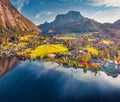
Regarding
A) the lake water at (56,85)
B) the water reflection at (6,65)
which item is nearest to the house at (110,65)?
the lake water at (56,85)

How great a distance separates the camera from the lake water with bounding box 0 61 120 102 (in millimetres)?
98750

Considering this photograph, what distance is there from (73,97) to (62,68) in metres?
65.0

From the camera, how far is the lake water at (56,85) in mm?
98750

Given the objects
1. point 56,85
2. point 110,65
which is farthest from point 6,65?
point 110,65

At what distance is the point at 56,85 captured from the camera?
11962 cm

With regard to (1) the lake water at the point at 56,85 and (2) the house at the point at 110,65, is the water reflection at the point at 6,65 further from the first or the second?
(2) the house at the point at 110,65

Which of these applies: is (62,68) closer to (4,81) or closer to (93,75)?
(93,75)

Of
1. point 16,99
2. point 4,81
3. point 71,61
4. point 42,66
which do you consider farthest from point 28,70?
point 16,99

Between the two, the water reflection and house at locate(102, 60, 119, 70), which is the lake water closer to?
the water reflection

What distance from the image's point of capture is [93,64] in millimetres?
172625

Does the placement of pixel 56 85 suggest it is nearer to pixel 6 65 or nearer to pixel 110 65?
pixel 6 65

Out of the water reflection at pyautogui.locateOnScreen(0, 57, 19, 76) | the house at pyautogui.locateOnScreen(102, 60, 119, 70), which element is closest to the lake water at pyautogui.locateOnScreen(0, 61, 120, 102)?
the water reflection at pyautogui.locateOnScreen(0, 57, 19, 76)

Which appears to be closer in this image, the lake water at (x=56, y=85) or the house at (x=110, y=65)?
the lake water at (x=56, y=85)

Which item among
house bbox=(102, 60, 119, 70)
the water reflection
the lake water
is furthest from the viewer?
house bbox=(102, 60, 119, 70)
